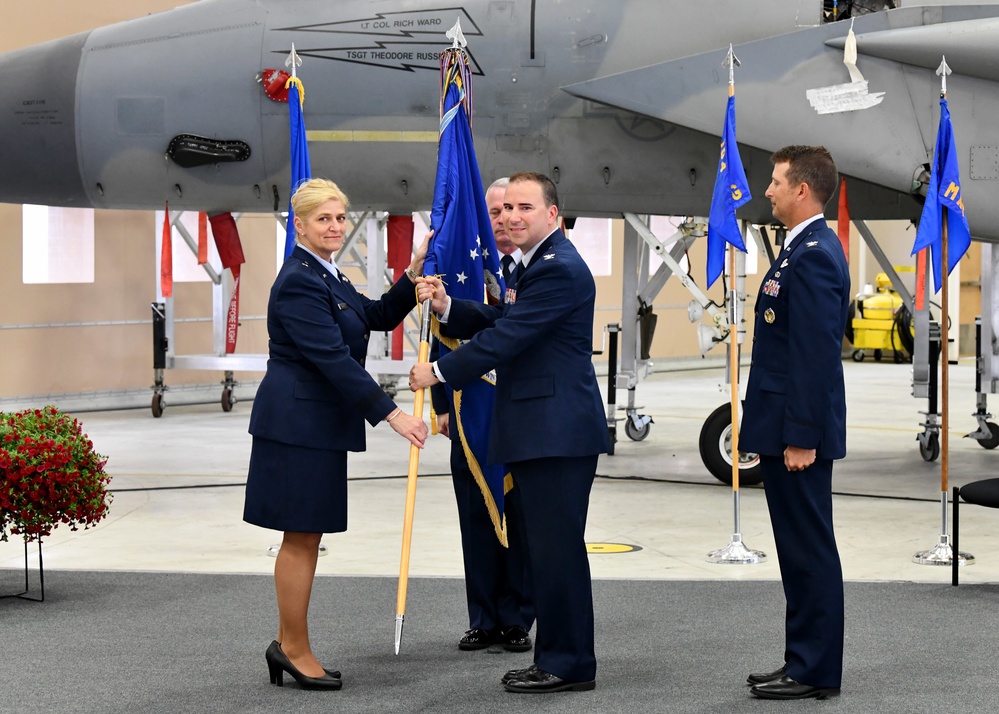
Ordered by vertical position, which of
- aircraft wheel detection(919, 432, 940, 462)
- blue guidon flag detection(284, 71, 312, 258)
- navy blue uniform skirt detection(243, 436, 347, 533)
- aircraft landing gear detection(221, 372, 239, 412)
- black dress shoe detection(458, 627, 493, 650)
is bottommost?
black dress shoe detection(458, 627, 493, 650)

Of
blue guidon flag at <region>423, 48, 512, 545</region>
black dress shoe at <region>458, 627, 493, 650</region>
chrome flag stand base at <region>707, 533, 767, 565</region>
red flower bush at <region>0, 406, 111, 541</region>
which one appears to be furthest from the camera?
chrome flag stand base at <region>707, 533, 767, 565</region>

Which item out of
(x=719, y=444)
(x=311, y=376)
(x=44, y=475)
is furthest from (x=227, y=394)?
(x=311, y=376)

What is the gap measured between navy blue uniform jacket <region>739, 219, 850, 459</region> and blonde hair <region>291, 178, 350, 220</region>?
4.61 feet

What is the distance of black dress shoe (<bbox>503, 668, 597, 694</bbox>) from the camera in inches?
148

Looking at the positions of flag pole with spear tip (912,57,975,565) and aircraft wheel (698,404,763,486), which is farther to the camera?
aircraft wheel (698,404,763,486)

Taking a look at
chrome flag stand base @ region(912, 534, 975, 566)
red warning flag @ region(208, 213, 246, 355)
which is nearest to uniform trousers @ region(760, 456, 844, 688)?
chrome flag stand base @ region(912, 534, 975, 566)

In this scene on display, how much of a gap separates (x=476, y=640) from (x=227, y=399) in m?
8.51

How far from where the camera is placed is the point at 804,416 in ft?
12.1

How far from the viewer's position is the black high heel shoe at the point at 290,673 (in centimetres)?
381

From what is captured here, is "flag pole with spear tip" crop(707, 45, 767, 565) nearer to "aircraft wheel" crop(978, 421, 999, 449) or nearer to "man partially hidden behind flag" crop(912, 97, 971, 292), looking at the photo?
"man partially hidden behind flag" crop(912, 97, 971, 292)

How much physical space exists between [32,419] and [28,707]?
5.78 ft

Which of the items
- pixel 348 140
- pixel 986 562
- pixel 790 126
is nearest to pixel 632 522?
pixel 986 562

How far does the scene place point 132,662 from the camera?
4.09m

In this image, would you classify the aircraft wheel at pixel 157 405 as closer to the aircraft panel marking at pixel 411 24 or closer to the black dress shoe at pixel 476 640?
the aircraft panel marking at pixel 411 24
